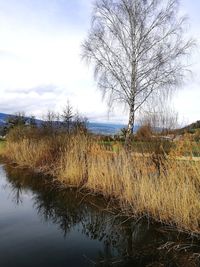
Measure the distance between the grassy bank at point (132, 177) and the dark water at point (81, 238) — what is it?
1.03 feet

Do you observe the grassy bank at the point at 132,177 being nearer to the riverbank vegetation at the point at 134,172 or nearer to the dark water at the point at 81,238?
the riverbank vegetation at the point at 134,172

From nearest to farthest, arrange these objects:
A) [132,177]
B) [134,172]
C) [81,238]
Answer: [81,238] < [132,177] < [134,172]

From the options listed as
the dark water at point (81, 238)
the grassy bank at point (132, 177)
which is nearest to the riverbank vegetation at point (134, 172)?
the grassy bank at point (132, 177)

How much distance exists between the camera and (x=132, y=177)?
871cm

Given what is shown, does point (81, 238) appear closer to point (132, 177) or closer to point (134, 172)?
point (132, 177)

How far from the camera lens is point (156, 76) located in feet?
56.1

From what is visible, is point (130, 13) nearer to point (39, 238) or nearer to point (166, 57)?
point (166, 57)

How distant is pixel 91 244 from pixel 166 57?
11.5 meters

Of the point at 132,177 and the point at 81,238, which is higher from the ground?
the point at 132,177

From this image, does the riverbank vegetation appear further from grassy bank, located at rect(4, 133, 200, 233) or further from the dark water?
the dark water

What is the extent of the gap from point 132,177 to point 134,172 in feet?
0.52

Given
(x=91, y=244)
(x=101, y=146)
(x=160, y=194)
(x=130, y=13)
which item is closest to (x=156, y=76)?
(x=130, y=13)

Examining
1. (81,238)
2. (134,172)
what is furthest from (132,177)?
(81,238)

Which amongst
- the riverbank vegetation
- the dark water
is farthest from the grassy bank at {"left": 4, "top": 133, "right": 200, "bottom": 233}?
the dark water
